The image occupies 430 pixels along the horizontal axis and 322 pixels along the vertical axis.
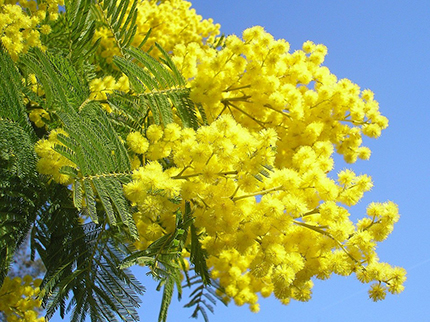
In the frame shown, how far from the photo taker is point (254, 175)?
2.11m

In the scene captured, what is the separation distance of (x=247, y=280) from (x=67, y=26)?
2650 mm

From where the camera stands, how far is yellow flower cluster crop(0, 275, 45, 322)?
180 inches

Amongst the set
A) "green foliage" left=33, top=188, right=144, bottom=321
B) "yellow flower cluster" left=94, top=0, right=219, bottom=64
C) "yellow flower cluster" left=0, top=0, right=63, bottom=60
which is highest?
"yellow flower cluster" left=94, top=0, right=219, bottom=64

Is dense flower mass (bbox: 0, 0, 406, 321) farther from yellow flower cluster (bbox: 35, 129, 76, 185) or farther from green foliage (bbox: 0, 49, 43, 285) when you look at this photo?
green foliage (bbox: 0, 49, 43, 285)

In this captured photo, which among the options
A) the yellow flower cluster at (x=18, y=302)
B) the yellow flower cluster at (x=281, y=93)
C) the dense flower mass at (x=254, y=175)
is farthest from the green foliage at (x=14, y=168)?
the yellow flower cluster at (x=18, y=302)

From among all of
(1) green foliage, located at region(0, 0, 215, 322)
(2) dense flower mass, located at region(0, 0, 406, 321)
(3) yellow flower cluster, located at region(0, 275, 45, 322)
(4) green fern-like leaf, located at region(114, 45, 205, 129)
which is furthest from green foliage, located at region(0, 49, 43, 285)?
(3) yellow flower cluster, located at region(0, 275, 45, 322)

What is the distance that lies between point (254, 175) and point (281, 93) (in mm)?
1090

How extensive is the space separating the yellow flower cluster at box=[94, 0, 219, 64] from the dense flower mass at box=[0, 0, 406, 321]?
112 centimetres

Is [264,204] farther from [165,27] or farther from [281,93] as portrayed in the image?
[165,27]

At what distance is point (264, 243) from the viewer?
2.12 m

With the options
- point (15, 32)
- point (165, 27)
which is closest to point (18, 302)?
point (15, 32)

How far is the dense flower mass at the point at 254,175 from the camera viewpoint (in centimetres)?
205

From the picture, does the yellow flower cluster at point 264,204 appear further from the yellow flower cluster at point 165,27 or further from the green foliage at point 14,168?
the yellow flower cluster at point 165,27

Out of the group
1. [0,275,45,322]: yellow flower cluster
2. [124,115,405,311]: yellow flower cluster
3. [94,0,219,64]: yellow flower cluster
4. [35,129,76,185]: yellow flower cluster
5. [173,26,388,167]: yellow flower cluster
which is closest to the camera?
[35,129,76,185]: yellow flower cluster
